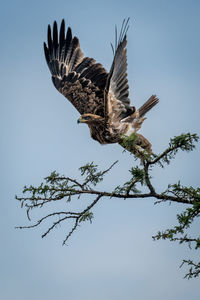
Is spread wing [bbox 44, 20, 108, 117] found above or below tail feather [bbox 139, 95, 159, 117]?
above

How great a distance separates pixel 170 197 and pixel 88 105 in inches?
146

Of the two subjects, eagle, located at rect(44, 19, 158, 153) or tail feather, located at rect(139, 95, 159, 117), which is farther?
tail feather, located at rect(139, 95, 159, 117)

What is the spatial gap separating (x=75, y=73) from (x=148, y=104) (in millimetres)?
1768

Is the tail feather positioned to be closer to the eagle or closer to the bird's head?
the eagle

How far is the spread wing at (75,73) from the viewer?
28.5ft

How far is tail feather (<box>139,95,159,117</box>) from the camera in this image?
8.66m

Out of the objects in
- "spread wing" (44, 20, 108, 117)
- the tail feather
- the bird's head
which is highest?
"spread wing" (44, 20, 108, 117)

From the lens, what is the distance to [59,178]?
5.56 m

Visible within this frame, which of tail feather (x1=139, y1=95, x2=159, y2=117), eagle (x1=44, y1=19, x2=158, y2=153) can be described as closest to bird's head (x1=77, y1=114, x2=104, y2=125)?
eagle (x1=44, y1=19, x2=158, y2=153)

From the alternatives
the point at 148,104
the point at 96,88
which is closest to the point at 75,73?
the point at 96,88

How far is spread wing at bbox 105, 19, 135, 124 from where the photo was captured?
7547 millimetres

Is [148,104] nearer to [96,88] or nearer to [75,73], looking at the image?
[96,88]

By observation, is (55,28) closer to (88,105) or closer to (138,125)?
(88,105)

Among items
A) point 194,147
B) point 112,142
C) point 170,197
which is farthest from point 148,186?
point 112,142
